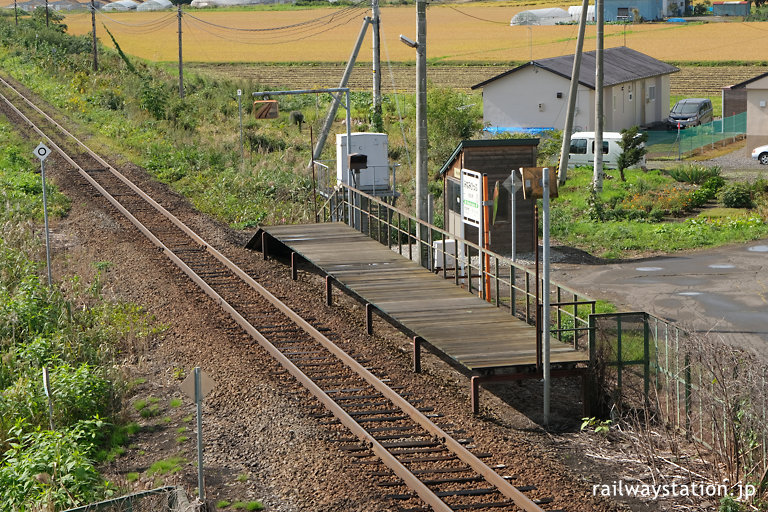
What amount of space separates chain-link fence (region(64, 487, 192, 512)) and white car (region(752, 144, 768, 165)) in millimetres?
30749

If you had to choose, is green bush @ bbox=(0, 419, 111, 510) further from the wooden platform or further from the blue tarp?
the blue tarp

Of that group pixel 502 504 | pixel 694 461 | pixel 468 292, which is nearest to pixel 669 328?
pixel 694 461

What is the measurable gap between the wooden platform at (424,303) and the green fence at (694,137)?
22.0m

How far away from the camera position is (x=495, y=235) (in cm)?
2309

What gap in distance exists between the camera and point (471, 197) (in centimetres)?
1841

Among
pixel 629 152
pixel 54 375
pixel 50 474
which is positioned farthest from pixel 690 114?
pixel 50 474

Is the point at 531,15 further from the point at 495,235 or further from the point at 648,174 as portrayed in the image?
the point at 495,235

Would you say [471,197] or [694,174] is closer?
[471,197]

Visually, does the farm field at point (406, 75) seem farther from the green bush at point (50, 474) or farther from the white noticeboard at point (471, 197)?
the green bush at point (50, 474)

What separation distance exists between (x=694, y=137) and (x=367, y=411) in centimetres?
3063

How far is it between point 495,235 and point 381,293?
7.00m

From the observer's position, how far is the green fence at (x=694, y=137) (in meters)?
40.0

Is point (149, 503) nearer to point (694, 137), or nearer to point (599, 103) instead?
point (599, 103)

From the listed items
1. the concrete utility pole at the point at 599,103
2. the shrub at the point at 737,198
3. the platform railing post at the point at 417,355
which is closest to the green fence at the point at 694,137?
the concrete utility pole at the point at 599,103
